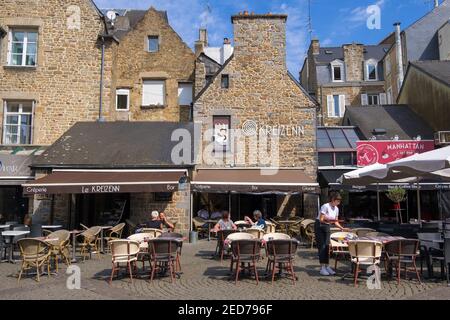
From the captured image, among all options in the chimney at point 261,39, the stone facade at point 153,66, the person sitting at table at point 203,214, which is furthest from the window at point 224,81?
the person sitting at table at point 203,214

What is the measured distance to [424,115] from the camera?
20531 mm

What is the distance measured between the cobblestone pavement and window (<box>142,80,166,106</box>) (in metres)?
13.4

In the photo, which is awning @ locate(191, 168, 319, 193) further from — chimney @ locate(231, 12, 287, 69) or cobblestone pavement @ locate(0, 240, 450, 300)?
chimney @ locate(231, 12, 287, 69)

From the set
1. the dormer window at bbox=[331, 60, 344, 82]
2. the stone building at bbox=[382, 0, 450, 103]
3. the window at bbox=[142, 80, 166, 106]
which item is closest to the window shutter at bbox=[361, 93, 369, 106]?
the stone building at bbox=[382, 0, 450, 103]

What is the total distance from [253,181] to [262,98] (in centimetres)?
454

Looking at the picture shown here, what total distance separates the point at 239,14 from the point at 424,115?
10.9 metres

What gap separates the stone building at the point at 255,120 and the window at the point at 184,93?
4.37 m

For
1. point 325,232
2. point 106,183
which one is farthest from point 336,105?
point 325,232

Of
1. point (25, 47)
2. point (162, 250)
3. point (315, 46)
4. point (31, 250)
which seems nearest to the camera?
point (162, 250)

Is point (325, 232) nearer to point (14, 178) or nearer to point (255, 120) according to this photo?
point (255, 120)

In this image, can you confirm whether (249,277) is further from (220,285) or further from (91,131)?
(91,131)

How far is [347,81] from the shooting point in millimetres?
35094
